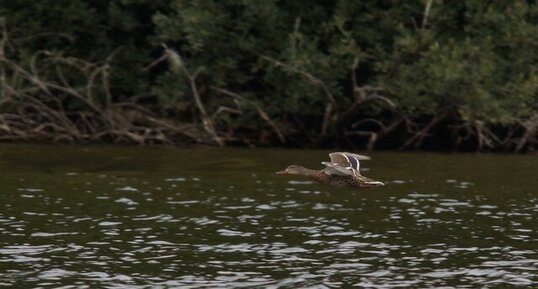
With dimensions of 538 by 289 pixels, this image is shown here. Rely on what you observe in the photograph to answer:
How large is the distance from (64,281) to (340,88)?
13.9 metres

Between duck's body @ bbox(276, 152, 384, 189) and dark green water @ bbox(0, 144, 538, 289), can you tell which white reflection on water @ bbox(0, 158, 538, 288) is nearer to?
dark green water @ bbox(0, 144, 538, 289)

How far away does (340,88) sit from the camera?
27266mm

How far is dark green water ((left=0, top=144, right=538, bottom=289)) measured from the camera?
→ 579 inches

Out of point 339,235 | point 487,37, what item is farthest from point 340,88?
point 339,235

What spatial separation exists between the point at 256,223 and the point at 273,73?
9.82 metres

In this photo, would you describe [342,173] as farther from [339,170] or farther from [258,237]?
[258,237]

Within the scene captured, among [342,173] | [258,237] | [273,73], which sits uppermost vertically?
[273,73]

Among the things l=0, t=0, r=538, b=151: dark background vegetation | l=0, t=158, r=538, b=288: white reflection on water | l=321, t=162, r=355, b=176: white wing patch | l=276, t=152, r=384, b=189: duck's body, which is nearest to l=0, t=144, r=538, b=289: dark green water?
l=0, t=158, r=538, b=288: white reflection on water

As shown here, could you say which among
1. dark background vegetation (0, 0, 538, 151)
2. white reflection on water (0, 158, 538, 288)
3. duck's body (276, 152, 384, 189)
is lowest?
white reflection on water (0, 158, 538, 288)

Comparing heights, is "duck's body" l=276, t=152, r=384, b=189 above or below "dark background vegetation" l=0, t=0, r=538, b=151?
below

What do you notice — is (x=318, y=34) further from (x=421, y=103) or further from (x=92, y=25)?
(x=92, y=25)

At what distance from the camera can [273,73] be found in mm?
27578

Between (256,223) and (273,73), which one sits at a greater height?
(273,73)

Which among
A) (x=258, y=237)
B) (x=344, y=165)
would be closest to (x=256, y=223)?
(x=258, y=237)
